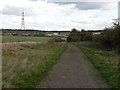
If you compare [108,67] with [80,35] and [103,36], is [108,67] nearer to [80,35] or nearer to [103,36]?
[103,36]

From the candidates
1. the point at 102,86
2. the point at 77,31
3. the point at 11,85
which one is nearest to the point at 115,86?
the point at 102,86

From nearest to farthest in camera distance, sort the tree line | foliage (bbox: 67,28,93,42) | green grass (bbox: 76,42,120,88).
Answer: green grass (bbox: 76,42,120,88)
the tree line
foliage (bbox: 67,28,93,42)

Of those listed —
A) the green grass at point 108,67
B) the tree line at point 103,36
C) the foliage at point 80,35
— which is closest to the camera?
the green grass at point 108,67

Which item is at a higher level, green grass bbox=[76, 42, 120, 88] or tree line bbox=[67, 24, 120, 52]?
tree line bbox=[67, 24, 120, 52]

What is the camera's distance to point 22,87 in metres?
11.4

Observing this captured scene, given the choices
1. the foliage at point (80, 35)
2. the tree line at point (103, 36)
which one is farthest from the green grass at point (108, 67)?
the foliage at point (80, 35)

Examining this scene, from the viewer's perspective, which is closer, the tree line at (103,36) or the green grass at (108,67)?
the green grass at (108,67)

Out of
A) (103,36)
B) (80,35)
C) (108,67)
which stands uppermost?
(103,36)

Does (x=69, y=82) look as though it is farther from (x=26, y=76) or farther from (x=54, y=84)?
(x=26, y=76)

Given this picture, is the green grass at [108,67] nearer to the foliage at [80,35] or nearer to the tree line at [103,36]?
the tree line at [103,36]

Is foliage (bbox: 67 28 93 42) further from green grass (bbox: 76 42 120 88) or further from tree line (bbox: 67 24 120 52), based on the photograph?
green grass (bbox: 76 42 120 88)

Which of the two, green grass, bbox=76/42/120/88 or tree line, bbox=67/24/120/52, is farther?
tree line, bbox=67/24/120/52

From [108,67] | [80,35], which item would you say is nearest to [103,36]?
[108,67]

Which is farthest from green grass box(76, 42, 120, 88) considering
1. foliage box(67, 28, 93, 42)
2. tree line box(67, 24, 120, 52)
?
foliage box(67, 28, 93, 42)
